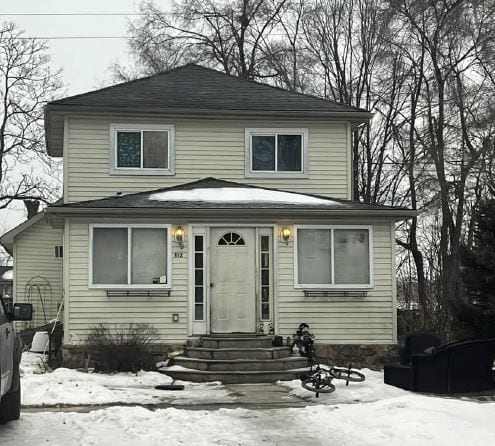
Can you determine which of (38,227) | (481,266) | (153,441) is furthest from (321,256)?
(38,227)

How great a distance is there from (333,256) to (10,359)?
27.6 ft

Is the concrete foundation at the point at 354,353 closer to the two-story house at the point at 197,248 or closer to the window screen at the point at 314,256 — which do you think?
the two-story house at the point at 197,248

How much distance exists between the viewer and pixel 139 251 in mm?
15375

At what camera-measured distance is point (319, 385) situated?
38.1ft

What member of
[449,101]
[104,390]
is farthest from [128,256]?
[449,101]

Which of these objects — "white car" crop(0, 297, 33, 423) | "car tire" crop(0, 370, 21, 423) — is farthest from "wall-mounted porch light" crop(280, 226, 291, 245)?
"car tire" crop(0, 370, 21, 423)

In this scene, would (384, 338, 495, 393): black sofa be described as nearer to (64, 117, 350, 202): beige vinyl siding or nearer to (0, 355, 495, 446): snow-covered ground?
(0, 355, 495, 446): snow-covered ground

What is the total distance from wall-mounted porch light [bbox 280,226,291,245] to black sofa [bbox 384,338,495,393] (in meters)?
4.35

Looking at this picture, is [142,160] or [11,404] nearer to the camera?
[11,404]

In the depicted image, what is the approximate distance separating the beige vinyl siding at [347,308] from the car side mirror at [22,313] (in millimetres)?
7229

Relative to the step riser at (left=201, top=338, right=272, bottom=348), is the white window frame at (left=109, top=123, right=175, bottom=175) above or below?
above

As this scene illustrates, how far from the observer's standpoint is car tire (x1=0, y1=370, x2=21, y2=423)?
345 inches

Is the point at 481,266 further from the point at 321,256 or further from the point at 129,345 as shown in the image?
the point at 129,345

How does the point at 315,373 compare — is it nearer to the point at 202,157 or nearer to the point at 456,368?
the point at 456,368
